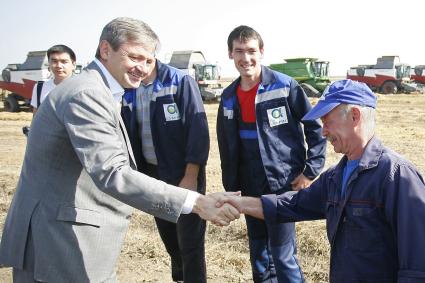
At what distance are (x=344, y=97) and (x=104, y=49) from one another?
3.86 feet

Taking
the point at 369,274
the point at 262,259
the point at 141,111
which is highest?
the point at 141,111

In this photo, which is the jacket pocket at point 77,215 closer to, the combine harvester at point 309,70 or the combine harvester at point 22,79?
the combine harvester at point 22,79

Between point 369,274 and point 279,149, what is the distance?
1.38m

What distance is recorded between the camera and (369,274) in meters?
2.08

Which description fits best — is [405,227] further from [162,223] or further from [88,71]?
[162,223]

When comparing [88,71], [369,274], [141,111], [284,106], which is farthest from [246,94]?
[369,274]

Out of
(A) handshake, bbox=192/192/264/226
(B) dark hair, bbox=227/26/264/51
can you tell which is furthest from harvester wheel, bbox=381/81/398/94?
(A) handshake, bbox=192/192/264/226

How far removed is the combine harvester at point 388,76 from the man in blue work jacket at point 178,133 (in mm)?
30862

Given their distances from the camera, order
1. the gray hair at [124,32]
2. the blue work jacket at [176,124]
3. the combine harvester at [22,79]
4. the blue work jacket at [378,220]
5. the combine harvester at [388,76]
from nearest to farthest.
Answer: the blue work jacket at [378,220] < the gray hair at [124,32] < the blue work jacket at [176,124] < the combine harvester at [22,79] < the combine harvester at [388,76]

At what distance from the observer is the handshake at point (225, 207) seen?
2712mm

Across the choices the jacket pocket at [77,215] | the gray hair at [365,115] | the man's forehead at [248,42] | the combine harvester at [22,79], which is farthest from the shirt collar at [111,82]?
the combine harvester at [22,79]

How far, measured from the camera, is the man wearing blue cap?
6.20 ft

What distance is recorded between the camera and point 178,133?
11.5ft

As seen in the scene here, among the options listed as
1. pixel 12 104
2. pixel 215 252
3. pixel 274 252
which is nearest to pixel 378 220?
pixel 274 252
